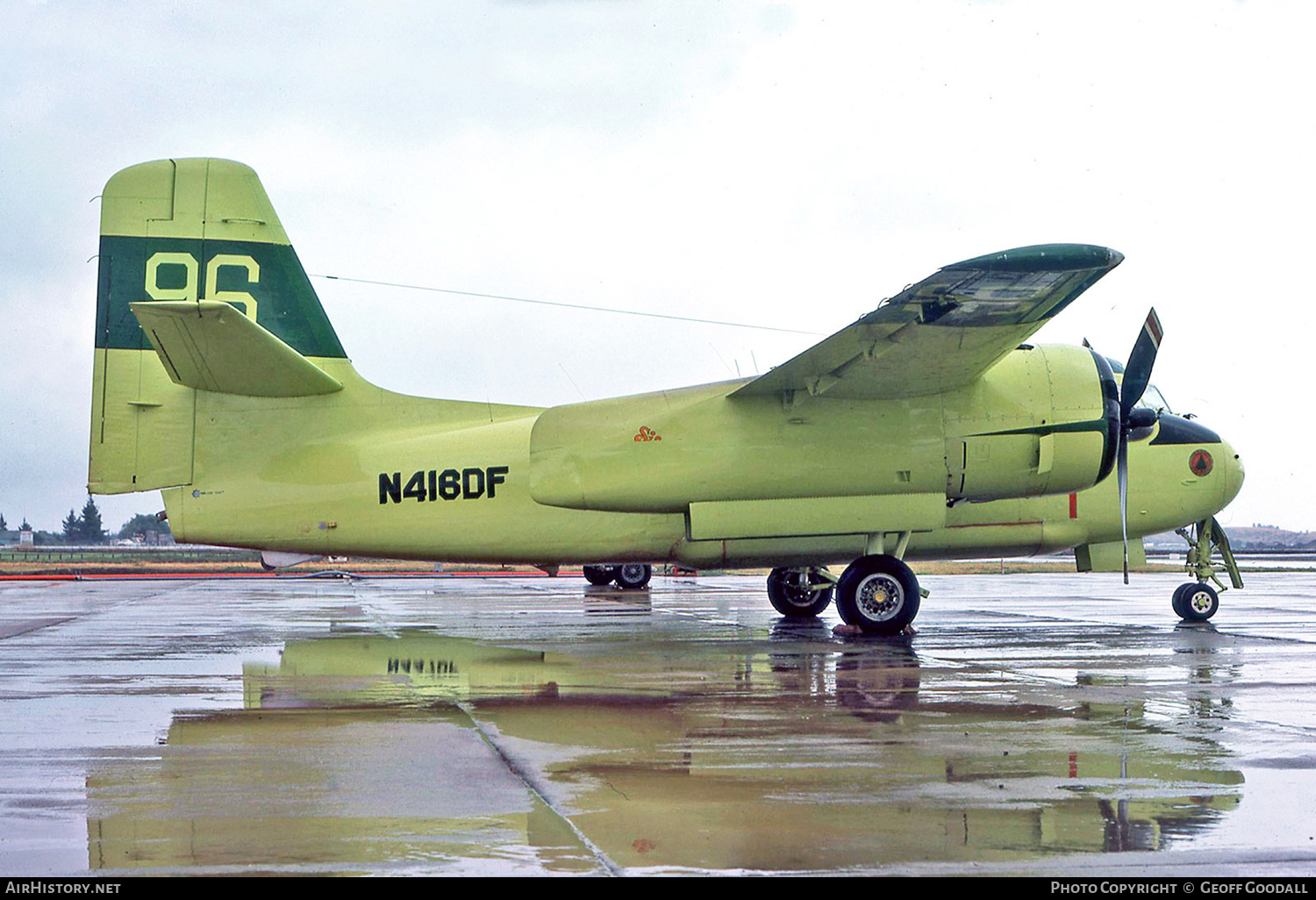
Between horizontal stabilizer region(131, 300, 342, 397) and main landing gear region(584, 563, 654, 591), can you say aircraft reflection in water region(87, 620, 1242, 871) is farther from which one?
main landing gear region(584, 563, 654, 591)

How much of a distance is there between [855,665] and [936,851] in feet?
23.4

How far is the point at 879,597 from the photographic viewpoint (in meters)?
15.5

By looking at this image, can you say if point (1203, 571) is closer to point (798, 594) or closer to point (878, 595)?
point (798, 594)

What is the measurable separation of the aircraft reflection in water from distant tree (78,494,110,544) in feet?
578

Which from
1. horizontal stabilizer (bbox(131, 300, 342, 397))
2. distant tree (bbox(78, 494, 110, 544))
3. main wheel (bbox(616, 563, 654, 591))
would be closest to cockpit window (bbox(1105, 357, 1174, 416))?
horizontal stabilizer (bbox(131, 300, 342, 397))

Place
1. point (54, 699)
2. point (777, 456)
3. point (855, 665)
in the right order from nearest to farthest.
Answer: point (54, 699) < point (855, 665) < point (777, 456)

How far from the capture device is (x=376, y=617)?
2050 centimetres

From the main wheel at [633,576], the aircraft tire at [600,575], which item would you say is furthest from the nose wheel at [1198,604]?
the aircraft tire at [600,575]

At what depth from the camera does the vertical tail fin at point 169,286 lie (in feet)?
52.7

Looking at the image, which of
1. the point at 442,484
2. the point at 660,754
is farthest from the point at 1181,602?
the point at 660,754

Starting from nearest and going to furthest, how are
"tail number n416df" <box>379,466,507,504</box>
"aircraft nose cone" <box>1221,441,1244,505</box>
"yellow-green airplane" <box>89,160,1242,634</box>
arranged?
"yellow-green airplane" <box>89,160,1242,634</box> → "tail number n416df" <box>379,466,507,504</box> → "aircraft nose cone" <box>1221,441,1244,505</box>

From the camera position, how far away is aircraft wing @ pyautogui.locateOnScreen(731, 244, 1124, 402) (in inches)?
516
